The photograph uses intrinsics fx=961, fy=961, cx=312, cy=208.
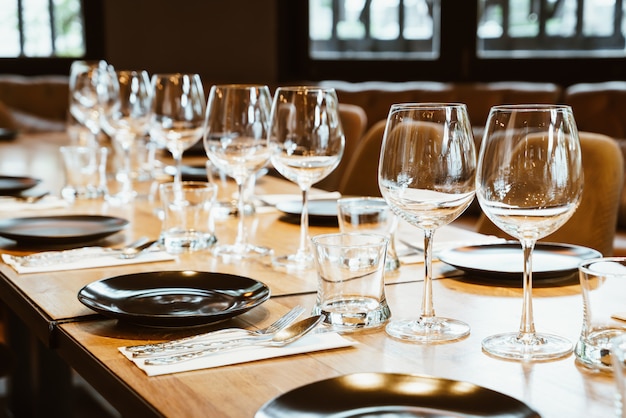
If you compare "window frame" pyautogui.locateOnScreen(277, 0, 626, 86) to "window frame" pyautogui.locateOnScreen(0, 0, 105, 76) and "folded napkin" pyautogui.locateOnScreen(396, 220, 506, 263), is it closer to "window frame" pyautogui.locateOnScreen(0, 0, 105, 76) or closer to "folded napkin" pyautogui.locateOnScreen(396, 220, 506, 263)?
"window frame" pyautogui.locateOnScreen(0, 0, 105, 76)

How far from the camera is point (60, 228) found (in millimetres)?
1655

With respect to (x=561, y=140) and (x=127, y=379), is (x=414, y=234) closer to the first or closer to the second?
Answer: (x=561, y=140)

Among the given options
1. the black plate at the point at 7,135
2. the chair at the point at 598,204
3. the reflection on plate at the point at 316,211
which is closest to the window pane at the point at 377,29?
the black plate at the point at 7,135

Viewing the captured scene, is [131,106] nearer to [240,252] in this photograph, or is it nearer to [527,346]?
[240,252]

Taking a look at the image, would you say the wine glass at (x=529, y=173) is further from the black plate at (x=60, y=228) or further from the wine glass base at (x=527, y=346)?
the black plate at (x=60, y=228)

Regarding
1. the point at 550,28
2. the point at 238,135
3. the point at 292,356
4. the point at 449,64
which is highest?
the point at 550,28

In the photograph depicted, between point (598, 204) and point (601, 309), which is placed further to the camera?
point (598, 204)

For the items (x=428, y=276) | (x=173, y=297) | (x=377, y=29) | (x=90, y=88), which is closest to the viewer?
(x=428, y=276)

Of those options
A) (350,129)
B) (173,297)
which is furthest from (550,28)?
(173,297)

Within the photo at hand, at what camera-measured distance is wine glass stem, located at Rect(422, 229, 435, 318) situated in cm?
101

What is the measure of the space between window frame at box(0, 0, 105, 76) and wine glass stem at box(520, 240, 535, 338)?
614 cm

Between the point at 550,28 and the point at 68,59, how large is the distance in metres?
3.48

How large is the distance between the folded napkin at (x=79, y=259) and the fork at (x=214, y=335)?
423 millimetres

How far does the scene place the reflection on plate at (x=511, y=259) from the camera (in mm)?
1250
